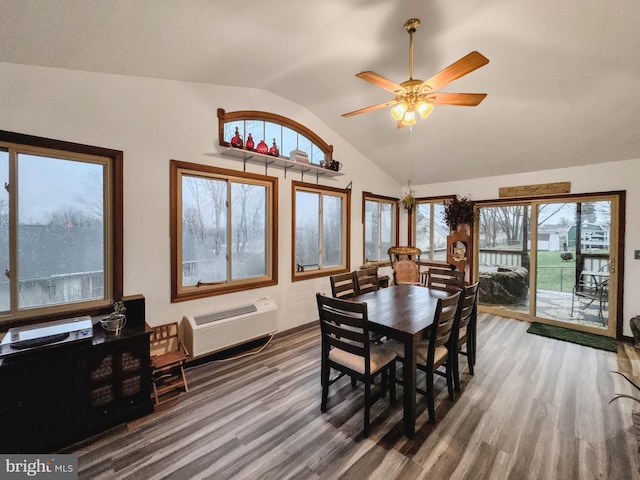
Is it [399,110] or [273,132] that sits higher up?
[273,132]

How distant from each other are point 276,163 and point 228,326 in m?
2.18

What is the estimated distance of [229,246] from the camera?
3.29 metres

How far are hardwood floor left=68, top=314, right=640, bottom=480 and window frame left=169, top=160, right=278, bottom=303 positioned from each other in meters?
0.86

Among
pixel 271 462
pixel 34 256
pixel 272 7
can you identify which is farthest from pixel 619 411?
pixel 34 256

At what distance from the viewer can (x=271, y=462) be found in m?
1.74

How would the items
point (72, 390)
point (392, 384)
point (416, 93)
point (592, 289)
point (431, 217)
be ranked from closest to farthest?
point (72, 390) → point (416, 93) → point (392, 384) → point (592, 289) → point (431, 217)

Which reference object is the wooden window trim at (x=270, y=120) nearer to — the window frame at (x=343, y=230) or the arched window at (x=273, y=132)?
the arched window at (x=273, y=132)

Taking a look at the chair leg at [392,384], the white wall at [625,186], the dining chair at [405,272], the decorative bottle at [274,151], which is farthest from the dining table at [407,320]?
the white wall at [625,186]

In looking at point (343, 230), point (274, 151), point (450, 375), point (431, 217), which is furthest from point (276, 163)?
point (431, 217)

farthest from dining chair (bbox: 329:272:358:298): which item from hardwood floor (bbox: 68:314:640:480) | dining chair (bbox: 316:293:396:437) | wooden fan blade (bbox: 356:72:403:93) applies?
wooden fan blade (bbox: 356:72:403:93)

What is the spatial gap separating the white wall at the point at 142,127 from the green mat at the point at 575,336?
4.12m

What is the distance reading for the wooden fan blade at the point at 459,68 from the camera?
174 centimetres

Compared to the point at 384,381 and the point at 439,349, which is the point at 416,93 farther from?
the point at 384,381

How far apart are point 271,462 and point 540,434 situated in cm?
201
